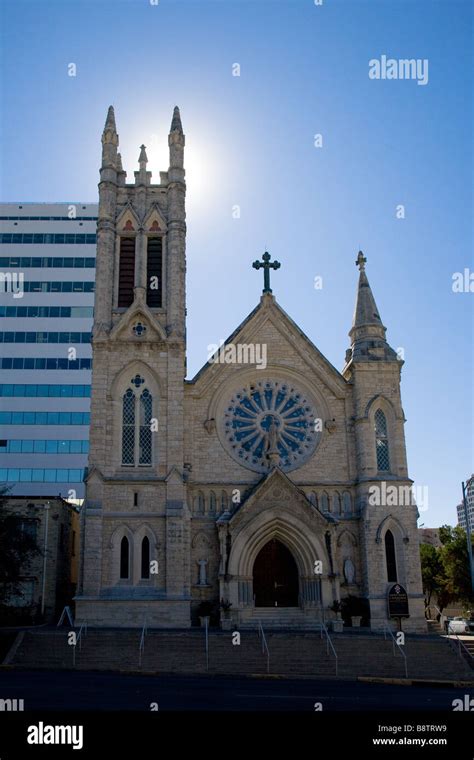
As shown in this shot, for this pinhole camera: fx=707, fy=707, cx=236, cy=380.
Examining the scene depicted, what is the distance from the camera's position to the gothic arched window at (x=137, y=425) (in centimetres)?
2998

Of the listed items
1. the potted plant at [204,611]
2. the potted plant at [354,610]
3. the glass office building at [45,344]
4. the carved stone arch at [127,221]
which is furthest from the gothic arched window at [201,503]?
the glass office building at [45,344]

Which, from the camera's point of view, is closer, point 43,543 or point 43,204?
point 43,543

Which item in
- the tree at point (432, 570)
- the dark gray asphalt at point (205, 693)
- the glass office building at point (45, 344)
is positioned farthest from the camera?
the tree at point (432, 570)

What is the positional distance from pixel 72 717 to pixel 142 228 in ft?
96.3

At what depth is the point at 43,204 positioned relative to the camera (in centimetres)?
6091

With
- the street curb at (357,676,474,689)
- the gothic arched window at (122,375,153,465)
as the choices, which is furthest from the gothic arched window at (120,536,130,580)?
the street curb at (357,676,474,689)

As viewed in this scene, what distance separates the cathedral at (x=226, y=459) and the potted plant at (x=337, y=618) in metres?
0.11

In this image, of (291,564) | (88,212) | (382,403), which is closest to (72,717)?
(291,564)

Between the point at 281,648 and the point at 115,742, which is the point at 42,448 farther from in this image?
the point at 115,742

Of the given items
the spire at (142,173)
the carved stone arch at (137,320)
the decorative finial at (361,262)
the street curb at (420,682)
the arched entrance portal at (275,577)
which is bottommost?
the street curb at (420,682)

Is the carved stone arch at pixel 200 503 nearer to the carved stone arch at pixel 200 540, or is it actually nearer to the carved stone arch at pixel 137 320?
the carved stone arch at pixel 200 540

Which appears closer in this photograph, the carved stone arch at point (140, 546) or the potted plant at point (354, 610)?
the carved stone arch at point (140, 546)

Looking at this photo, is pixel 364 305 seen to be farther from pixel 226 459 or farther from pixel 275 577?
pixel 275 577

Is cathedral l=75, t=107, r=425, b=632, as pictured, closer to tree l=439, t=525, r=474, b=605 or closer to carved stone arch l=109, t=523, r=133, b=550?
carved stone arch l=109, t=523, r=133, b=550
